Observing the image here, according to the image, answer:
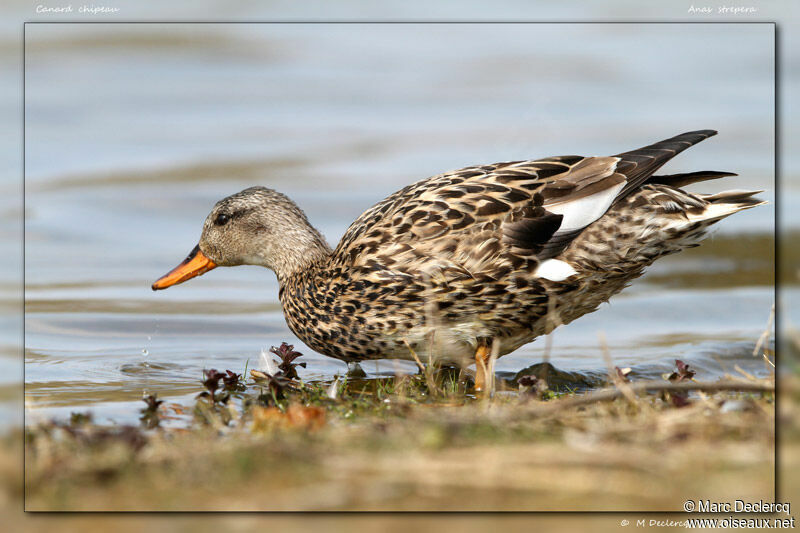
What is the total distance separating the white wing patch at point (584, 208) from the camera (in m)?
5.78

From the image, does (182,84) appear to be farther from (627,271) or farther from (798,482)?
(798,482)

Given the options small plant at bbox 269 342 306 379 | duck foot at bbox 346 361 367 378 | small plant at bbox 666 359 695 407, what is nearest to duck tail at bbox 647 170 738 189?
small plant at bbox 666 359 695 407

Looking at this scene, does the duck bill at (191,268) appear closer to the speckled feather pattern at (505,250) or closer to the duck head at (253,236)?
the duck head at (253,236)

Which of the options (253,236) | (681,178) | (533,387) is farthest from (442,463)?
(253,236)

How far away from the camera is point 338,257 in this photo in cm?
636

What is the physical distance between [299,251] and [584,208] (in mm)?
2125

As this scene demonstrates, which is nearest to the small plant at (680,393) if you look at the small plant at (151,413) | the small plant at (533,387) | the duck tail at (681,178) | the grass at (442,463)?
the grass at (442,463)

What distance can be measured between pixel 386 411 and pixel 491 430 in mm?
1179

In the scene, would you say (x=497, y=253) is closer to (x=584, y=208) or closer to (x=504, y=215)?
(x=504, y=215)

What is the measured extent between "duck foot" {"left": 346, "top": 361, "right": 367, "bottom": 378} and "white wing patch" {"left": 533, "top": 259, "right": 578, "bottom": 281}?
1.47 metres

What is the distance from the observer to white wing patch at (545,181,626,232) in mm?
5781

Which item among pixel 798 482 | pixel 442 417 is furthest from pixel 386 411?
pixel 798 482

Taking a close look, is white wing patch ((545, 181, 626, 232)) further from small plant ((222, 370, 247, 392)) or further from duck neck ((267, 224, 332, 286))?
small plant ((222, 370, 247, 392))

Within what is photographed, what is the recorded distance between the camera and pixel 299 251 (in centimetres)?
686
